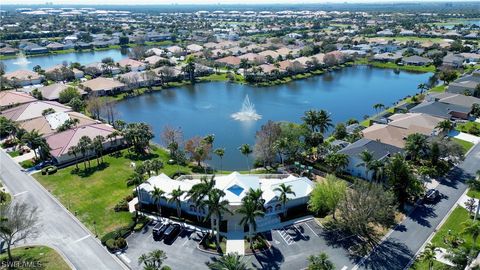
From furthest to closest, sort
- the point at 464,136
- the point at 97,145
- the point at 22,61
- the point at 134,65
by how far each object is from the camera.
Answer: the point at 22,61, the point at 134,65, the point at 464,136, the point at 97,145

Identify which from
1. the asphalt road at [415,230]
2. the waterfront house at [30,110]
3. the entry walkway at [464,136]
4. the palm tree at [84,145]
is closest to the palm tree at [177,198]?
the asphalt road at [415,230]

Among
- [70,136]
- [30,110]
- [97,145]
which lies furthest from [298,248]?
[30,110]

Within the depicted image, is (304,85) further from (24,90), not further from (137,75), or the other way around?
(24,90)

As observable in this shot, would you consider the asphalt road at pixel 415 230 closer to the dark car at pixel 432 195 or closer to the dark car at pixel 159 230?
the dark car at pixel 432 195

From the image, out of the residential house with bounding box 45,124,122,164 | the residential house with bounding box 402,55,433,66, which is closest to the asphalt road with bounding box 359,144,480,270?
the residential house with bounding box 45,124,122,164

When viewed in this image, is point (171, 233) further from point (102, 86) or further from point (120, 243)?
point (102, 86)

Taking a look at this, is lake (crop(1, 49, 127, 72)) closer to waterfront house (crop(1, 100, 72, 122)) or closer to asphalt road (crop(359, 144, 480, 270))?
waterfront house (crop(1, 100, 72, 122))
